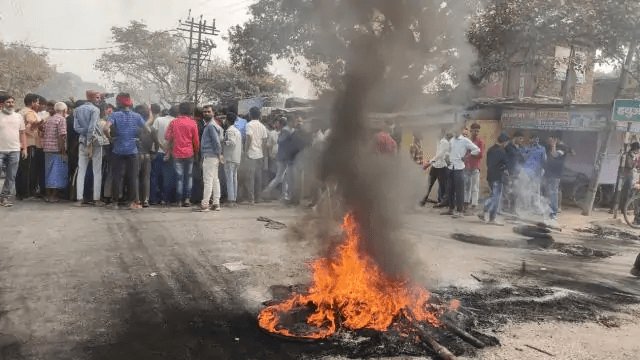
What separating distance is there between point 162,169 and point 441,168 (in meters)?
6.37

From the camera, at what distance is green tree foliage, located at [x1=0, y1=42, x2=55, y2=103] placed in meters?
30.0

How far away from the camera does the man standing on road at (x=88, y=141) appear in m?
8.73

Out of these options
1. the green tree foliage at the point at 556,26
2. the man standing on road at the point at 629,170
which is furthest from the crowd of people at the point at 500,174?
the green tree foliage at the point at 556,26

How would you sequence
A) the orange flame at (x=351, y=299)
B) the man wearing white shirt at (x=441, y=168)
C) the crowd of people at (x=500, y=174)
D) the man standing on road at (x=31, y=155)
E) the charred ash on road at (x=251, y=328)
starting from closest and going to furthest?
the charred ash on road at (x=251, y=328), the orange flame at (x=351, y=299), the man standing on road at (x=31, y=155), the crowd of people at (x=500, y=174), the man wearing white shirt at (x=441, y=168)

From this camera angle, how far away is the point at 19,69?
30.8m

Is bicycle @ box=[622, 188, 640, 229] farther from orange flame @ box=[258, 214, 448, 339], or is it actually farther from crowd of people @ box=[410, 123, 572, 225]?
orange flame @ box=[258, 214, 448, 339]

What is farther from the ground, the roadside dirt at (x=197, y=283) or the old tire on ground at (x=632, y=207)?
the old tire on ground at (x=632, y=207)

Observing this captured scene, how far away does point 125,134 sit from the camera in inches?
340

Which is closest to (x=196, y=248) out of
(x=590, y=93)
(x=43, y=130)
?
(x=43, y=130)

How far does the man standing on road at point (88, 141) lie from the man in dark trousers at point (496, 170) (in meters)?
7.58

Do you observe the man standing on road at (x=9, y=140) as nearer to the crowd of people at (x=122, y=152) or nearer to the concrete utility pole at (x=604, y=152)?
the crowd of people at (x=122, y=152)

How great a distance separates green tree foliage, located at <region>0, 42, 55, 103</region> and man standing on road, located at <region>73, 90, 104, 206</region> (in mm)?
24497

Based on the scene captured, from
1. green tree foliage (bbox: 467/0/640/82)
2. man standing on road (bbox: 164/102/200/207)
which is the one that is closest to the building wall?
green tree foliage (bbox: 467/0/640/82)

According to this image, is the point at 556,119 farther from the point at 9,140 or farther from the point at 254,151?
the point at 9,140
